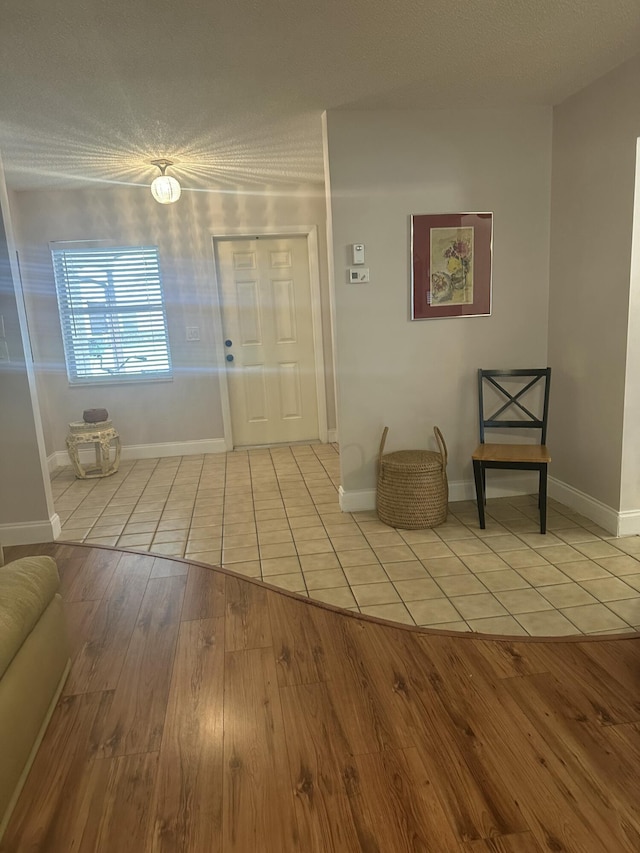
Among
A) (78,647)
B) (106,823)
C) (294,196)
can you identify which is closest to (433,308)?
(294,196)

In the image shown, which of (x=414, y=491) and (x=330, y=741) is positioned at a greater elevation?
(x=414, y=491)

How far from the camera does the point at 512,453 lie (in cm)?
314

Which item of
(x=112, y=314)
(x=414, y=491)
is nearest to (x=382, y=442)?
(x=414, y=491)

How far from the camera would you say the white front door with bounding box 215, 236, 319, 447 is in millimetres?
5074

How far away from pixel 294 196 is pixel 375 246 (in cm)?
201

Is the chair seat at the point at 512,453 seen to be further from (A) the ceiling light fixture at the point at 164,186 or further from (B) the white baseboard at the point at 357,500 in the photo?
(A) the ceiling light fixture at the point at 164,186

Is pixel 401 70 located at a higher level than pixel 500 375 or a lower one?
higher

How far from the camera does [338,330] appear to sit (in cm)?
334

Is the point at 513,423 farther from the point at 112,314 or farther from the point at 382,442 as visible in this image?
the point at 112,314

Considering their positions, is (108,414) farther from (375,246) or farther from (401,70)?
(401,70)

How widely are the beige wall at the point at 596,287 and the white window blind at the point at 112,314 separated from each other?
3.32 meters

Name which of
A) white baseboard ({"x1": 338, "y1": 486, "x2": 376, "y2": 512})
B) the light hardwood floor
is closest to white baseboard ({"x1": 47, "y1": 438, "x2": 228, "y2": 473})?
white baseboard ({"x1": 338, "y1": 486, "x2": 376, "y2": 512})

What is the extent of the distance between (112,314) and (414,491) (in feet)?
10.7

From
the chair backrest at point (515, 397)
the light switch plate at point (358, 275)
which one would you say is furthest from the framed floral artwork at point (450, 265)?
the chair backrest at point (515, 397)
